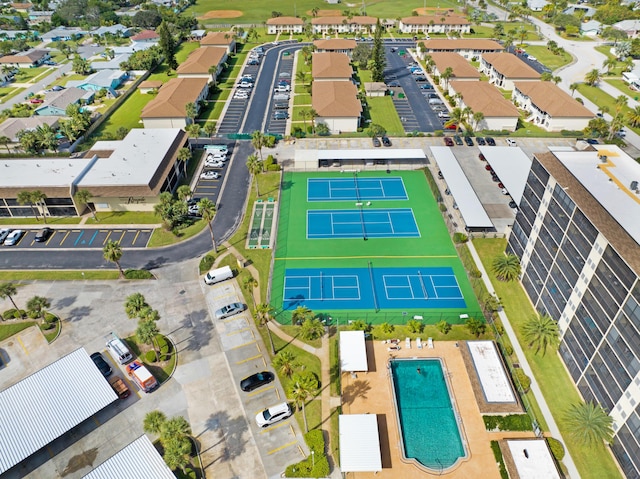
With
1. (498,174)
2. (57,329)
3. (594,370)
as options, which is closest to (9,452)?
(57,329)

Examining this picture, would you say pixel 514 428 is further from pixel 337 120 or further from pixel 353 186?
pixel 337 120

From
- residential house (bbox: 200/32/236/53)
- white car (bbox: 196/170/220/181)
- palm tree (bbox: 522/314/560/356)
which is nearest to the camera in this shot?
palm tree (bbox: 522/314/560/356)

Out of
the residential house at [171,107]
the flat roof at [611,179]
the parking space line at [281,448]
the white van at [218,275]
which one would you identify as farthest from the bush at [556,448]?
the residential house at [171,107]

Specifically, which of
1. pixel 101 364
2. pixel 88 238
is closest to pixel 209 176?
pixel 88 238

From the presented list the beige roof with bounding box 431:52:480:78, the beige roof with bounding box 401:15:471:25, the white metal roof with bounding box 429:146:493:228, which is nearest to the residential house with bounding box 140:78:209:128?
the white metal roof with bounding box 429:146:493:228

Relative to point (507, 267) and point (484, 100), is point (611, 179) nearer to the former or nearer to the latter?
point (507, 267)

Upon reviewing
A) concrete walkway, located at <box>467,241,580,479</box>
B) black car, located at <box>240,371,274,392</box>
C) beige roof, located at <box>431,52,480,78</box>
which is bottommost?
black car, located at <box>240,371,274,392</box>

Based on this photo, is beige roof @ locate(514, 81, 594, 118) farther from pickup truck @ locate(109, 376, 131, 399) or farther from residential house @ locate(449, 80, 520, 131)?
pickup truck @ locate(109, 376, 131, 399)

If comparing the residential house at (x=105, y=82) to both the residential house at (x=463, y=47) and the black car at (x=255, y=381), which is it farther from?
the black car at (x=255, y=381)
